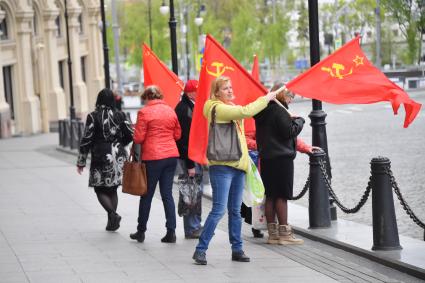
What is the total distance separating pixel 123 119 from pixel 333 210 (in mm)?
2820

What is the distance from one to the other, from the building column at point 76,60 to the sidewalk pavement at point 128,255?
37150 millimetres

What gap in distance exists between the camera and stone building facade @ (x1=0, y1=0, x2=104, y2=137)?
46.5 m

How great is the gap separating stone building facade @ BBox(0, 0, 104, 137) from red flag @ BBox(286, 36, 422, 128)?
3280 centimetres

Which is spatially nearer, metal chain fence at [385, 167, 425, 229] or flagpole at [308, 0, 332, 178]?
metal chain fence at [385, 167, 425, 229]

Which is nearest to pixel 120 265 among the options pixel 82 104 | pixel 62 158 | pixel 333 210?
pixel 333 210

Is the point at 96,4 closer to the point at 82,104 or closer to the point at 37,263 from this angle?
the point at 82,104

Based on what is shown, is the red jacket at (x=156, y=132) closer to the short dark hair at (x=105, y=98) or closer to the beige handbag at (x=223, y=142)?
the short dark hair at (x=105, y=98)

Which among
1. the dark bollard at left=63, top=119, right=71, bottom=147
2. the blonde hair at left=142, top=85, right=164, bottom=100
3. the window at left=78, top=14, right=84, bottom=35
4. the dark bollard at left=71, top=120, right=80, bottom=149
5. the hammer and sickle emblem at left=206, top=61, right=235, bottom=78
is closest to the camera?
the hammer and sickle emblem at left=206, top=61, right=235, bottom=78

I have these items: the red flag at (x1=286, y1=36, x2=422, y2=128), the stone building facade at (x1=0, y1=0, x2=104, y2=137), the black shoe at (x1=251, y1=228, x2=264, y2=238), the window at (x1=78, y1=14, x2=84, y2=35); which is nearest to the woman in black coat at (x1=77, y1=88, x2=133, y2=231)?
the black shoe at (x1=251, y1=228, x2=264, y2=238)

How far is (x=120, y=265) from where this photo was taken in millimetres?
11242

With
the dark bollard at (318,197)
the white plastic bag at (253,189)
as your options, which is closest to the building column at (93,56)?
the dark bollard at (318,197)

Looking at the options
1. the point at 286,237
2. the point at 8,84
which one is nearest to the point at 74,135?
the point at 8,84

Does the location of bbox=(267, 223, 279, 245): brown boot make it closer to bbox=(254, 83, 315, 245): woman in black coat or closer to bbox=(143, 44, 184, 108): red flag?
bbox=(254, 83, 315, 245): woman in black coat

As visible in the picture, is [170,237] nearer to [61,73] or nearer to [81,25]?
[61,73]
